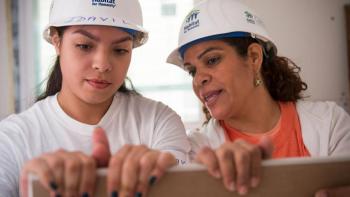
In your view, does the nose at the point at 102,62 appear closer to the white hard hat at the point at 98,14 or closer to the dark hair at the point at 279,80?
the white hard hat at the point at 98,14

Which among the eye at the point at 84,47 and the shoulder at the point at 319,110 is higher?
the eye at the point at 84,47

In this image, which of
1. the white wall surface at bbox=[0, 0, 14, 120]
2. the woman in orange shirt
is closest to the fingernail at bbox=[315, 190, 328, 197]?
the woman in orange shirt

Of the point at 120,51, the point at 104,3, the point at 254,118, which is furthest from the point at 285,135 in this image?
the point at 104,3

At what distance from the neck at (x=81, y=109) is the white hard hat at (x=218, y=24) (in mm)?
355

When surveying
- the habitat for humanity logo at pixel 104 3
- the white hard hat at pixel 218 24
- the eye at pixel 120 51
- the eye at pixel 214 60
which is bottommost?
the eye at pixel 214 60

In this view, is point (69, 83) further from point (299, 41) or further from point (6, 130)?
point (299, 41)

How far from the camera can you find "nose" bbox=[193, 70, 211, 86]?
1.19 metres

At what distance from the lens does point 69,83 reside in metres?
1.05

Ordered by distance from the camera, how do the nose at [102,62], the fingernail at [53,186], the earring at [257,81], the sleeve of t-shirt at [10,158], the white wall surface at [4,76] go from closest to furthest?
the fingernail at [53,186], the sleeve of t-shirt at [10,158], the nose at [102,62], the earring at [257,81], the white wall surface at [4,76]

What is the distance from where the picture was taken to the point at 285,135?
3.99ft

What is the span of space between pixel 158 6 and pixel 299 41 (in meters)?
1.23

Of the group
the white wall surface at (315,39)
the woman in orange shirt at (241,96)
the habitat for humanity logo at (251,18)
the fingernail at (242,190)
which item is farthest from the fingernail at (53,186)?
the white wall surface at (315,39)

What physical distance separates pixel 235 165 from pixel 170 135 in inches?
23.1

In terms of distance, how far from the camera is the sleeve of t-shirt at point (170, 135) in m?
1.00
